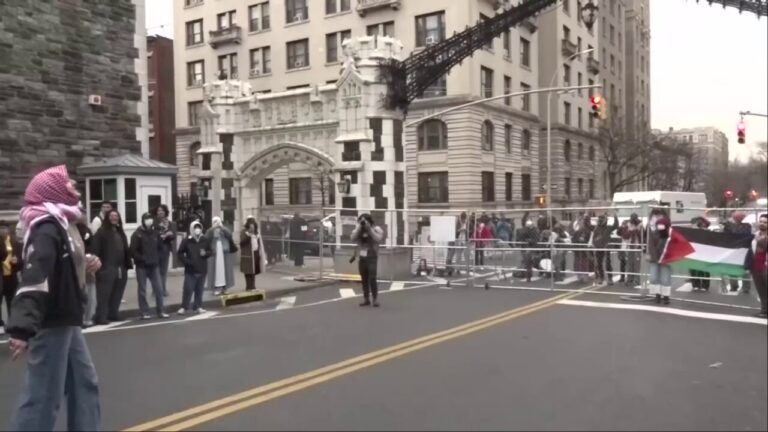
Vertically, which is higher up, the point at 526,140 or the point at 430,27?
the point at 430,27

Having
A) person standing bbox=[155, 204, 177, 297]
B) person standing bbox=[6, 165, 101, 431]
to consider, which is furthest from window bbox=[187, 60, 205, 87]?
person standing bbox=[6, 165, 101, 431]

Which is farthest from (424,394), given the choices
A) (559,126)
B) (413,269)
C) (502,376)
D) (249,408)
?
(559,126)

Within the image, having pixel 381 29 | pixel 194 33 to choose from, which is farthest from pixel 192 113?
pixel 381 29

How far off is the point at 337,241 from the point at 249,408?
513 inches

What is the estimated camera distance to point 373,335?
8.89 meters

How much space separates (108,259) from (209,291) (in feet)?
12.8

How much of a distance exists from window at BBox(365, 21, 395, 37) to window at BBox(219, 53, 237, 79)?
8.93m

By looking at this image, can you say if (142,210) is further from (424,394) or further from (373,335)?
(424,394)

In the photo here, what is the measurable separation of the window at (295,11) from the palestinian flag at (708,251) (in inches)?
683

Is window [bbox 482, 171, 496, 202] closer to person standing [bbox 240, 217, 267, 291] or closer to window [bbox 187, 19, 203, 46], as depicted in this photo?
window [bbox 187, 19, 203, 46]

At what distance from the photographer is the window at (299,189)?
41.5 metres

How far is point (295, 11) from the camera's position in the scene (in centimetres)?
2727

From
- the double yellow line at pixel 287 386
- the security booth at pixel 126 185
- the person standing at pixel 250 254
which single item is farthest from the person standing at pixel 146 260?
the security booth at pixel 126 185

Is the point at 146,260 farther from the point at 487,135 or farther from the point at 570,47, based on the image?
the point at 487,135
